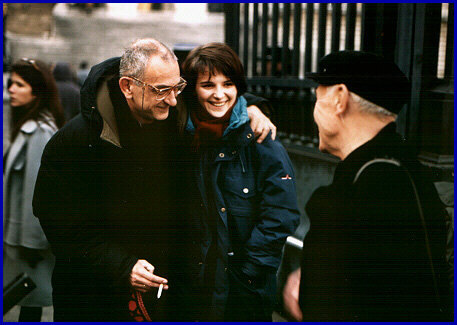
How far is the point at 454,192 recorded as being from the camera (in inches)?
92.7

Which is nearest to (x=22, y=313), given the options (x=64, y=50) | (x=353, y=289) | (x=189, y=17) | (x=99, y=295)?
(x=99, y=295)

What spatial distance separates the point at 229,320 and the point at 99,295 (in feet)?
1.91

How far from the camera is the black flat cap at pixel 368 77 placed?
1973 millimetres

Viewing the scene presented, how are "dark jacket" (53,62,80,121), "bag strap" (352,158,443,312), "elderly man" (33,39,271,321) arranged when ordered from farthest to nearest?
1. "dark jacket" (53,62,80,121)
2. "elderly man" (33,39,271,321)
3. "bag strap" (352,158,443,312)

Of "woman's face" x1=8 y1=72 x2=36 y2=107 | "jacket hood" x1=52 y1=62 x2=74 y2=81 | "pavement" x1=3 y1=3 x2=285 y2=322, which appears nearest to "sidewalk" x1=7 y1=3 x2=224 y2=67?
"pavement" x1=3 y1=3 x2=285 y2=322

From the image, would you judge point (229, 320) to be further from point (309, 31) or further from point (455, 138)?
point (309, 31)

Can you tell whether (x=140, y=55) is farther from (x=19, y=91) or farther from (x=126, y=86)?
(x=19, y=91)

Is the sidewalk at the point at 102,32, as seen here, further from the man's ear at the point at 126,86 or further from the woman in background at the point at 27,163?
the man's ear at the point at 126,86

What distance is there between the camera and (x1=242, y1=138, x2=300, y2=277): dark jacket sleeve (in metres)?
2.26

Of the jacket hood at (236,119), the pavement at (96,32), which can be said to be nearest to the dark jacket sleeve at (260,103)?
the jacket hood at (236,119)

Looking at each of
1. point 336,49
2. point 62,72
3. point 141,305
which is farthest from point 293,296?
point 62,72

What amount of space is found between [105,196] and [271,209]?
27.8 inches

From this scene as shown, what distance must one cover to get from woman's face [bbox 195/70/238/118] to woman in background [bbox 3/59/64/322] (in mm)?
1288

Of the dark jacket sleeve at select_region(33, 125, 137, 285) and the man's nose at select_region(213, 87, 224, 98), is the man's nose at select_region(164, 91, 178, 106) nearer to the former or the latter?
the man's nose at select_region(213, 87, 224, 98)
